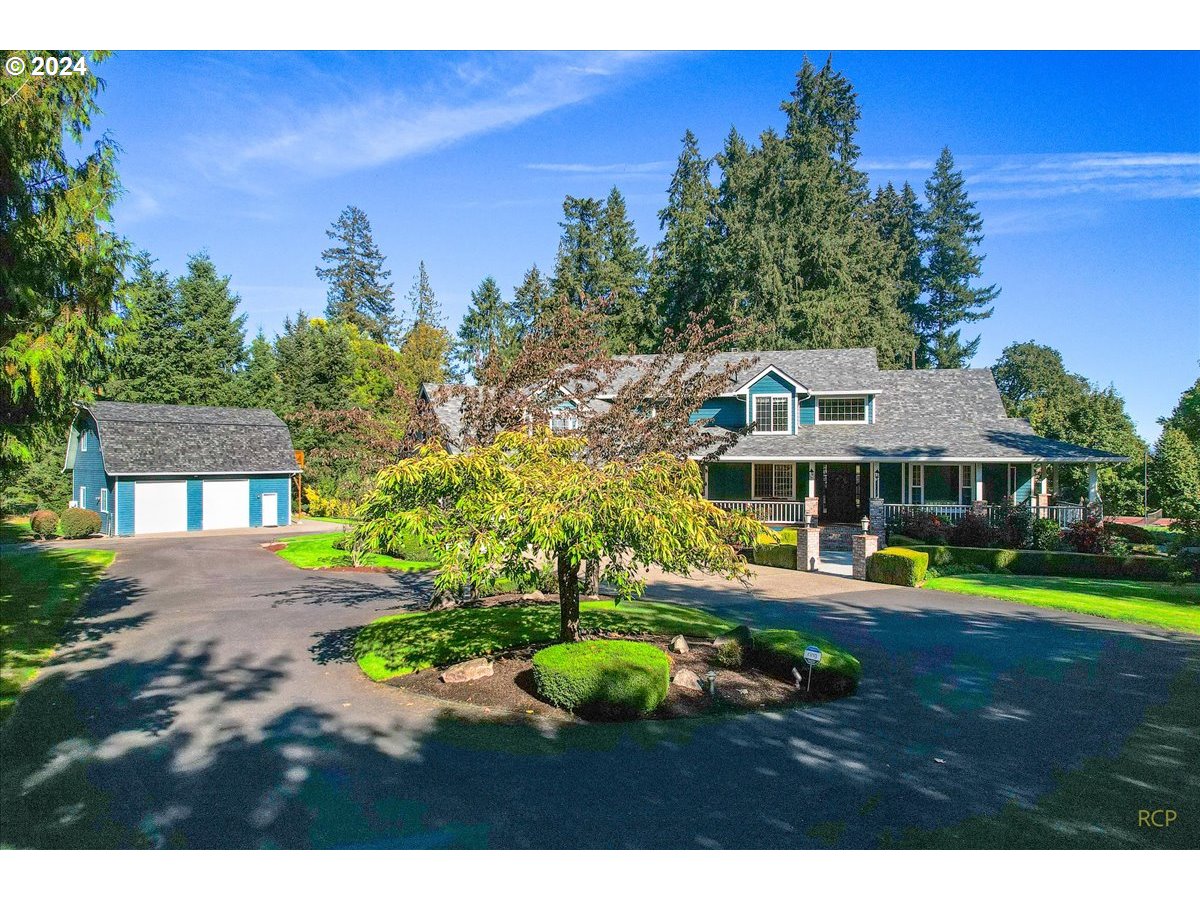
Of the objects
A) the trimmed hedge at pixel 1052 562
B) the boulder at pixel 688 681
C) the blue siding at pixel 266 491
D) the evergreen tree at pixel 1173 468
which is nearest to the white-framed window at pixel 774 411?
the trimmed hedge at pixel 1052 562

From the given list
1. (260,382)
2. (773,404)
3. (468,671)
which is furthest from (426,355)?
(468,671)

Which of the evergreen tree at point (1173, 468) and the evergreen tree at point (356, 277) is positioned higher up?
the evergreen tree at point (356, 277)

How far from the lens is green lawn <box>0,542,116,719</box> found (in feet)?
35.0

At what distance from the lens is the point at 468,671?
32.2 feet

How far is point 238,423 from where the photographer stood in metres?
37.7

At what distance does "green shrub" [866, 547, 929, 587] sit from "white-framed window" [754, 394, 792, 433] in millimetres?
11821

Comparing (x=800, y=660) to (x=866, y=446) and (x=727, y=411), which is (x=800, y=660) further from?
(x=727, y=411)

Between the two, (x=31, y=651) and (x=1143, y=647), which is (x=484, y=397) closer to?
(x=31, y=651)

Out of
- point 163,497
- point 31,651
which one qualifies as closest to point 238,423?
point 163,497

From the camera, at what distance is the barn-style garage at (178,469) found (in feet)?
106

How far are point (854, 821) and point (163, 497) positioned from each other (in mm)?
35459

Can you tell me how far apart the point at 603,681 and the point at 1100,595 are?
50.1 ft

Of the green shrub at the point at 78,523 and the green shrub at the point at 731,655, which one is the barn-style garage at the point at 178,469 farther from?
the green shrub at the point at 731,655

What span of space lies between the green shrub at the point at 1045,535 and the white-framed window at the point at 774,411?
33.9 ft
